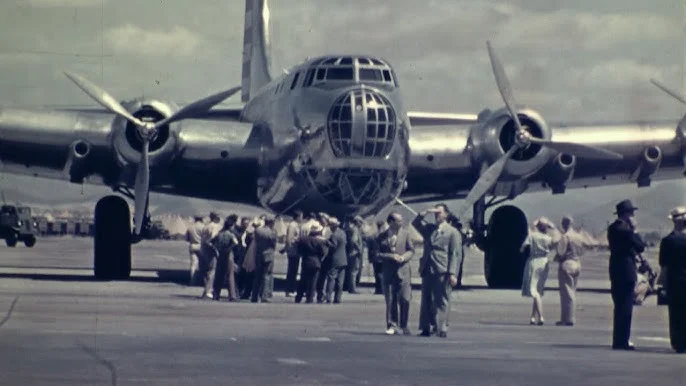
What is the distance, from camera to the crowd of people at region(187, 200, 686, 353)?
22641 millimetres

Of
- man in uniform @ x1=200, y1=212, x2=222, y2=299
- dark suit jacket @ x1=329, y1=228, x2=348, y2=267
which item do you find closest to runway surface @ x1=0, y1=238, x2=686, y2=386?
man in uniform @ x1=200, y1=212, x2=222, y2=299

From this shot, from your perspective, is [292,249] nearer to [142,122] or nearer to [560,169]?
[142,122]

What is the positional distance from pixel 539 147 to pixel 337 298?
717cm

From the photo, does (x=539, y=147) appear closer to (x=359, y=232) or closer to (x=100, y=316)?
(x=359, y=232)

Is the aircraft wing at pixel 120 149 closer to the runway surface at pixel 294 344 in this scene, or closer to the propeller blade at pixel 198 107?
the propeller blade at pixel 198 107

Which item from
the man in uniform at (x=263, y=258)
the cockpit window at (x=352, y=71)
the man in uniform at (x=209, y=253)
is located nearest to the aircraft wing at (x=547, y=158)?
the cockpit window at (x=352, y=71)

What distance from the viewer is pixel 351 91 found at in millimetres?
35031

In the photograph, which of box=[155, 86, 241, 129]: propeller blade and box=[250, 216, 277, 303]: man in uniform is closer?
box=[250, 216, 277, 303]: man in uniform

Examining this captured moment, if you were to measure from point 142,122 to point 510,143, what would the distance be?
26.3ft

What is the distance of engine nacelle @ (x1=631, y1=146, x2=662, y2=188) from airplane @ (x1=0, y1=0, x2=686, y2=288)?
4 centimetres

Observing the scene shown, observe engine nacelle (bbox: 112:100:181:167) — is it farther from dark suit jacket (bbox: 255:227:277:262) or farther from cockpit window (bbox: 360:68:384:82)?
dark suit jacket (bbox: 255:227:277:262)

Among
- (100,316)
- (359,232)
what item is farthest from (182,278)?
(100,316)

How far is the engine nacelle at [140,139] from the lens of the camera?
3678cm

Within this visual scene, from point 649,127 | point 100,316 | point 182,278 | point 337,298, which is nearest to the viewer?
point 100,316
